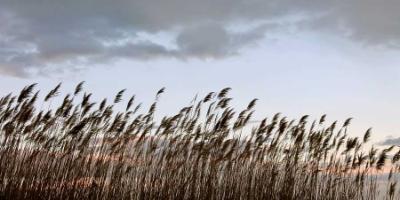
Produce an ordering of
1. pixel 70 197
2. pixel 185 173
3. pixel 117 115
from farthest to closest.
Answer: pixel 117 115
pixel 185 173
pixel 70 197

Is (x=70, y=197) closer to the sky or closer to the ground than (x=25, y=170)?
closer to the ground

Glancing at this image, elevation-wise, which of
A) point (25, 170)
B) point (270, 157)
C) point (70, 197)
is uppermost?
point (270, 157)

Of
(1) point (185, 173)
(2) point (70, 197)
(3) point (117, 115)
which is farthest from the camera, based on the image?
(3) point (117, 115)

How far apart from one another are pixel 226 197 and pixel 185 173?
73 centimetres

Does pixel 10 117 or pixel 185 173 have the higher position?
pixel 10 117

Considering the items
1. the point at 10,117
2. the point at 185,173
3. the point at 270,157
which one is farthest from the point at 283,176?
the point at 10,117

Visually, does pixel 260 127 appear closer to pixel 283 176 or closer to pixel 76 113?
pixel 283 176

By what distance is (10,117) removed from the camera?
879 cm

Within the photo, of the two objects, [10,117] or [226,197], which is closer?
[226,197]

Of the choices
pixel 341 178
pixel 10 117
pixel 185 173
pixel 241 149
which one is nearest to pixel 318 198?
pixel 341 178

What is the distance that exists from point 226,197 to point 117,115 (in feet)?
7.33

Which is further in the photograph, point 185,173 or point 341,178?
point 341,178

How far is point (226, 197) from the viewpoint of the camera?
770cm

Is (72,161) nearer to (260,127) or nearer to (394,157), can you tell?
(260,127)
